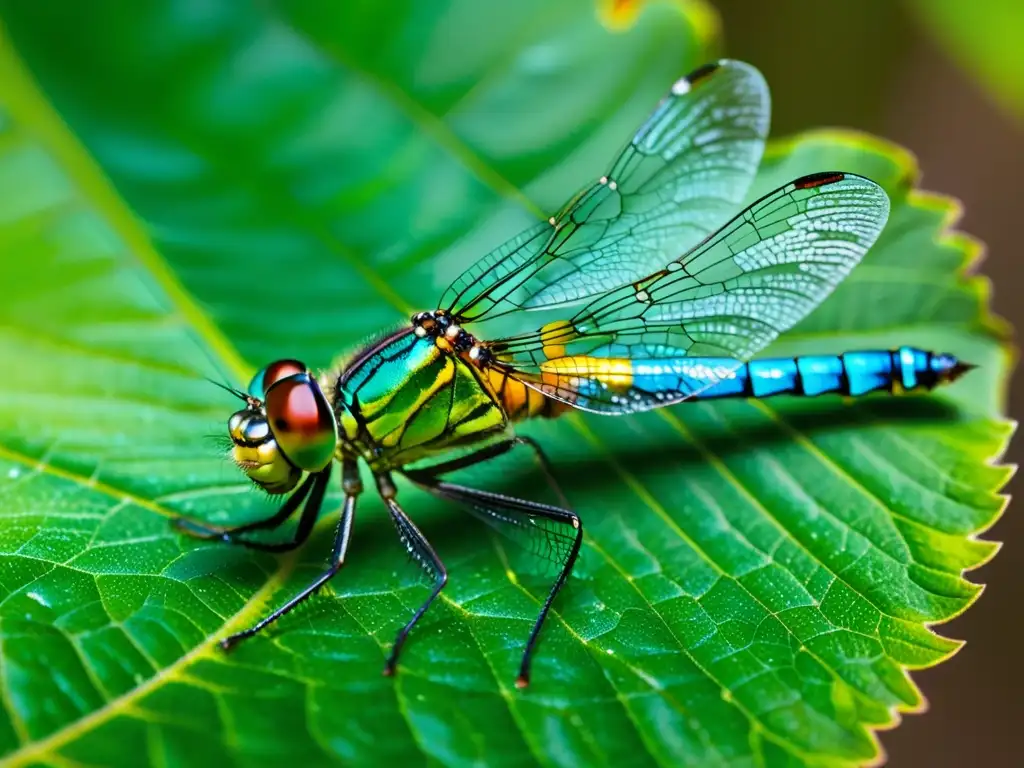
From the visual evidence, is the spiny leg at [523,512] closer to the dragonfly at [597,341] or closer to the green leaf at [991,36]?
the dragonfly at [597,341]

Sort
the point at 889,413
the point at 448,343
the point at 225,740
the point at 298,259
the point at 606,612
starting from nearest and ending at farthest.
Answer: the point at 225,740 < the point at 606,612 < the point at 448,343 < the point at 889,413 < the point at 298,259

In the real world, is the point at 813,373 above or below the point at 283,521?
below

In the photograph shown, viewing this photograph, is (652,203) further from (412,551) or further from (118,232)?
(118,232)

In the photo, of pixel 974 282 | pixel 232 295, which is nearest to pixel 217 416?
pixel 232 295

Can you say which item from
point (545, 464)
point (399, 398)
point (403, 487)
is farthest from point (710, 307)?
point (403, 487)

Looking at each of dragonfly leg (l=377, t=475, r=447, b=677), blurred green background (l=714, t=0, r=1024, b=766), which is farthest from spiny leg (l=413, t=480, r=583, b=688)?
blurred green background (l=714, t=0, r=1024, b=766)

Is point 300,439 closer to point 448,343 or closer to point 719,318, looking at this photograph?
point 448,343
